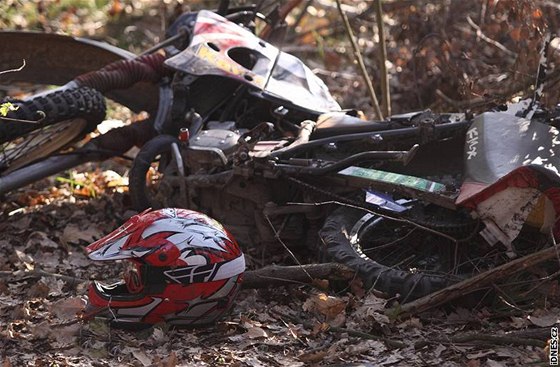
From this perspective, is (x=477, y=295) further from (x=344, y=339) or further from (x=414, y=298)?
(x=344, y=339)

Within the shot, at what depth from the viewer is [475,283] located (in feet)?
18.6

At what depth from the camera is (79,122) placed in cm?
794

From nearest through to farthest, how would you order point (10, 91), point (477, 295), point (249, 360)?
point (249, 360)
point (477, 295)
point (10, 91)

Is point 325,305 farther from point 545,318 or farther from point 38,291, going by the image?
point 38,291

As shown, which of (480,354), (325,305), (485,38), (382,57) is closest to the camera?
(480,354)

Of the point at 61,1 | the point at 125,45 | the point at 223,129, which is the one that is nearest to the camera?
the point at 223,129

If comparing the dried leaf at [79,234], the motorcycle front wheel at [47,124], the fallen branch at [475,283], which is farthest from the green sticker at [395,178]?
the motorcycle front wheel at [47,124]

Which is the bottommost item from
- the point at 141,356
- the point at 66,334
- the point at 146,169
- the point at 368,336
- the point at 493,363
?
the point at 146,169

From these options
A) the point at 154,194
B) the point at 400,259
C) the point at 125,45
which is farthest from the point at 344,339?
the point at 125,45

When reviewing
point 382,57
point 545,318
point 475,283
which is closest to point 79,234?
point 382,57

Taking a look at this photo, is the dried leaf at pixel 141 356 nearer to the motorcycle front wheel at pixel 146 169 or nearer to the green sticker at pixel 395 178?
the green sticker at pixel 395 178

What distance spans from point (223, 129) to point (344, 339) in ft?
8.13

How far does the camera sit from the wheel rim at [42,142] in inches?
310

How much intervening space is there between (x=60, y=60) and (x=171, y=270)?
376 centimetres
